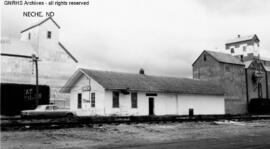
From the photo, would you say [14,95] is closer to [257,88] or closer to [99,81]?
[99,81]

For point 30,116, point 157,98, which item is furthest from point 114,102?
point 30,116

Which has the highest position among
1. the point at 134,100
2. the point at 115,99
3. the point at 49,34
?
the point at 49,34

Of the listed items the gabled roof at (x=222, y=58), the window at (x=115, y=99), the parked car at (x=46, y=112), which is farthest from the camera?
the gabled roof at (x=222, y=58)

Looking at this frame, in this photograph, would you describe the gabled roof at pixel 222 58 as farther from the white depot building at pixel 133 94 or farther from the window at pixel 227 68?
the white depot building at pixel 133 94

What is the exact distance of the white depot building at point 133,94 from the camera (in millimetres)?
32031

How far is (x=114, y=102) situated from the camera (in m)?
32.1

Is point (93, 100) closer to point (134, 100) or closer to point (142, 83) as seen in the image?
point (134, 100)

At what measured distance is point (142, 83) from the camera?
34969mm

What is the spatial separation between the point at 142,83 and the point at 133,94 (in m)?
1.98

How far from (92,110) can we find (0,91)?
8.59 metres

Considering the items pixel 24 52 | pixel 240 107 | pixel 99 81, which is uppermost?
pixel 24 52

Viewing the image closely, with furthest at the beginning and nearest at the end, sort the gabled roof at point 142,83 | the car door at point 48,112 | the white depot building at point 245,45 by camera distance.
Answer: the white depot building at point 245,45, the gabled roof at point 142,83, the car door at point 48,112

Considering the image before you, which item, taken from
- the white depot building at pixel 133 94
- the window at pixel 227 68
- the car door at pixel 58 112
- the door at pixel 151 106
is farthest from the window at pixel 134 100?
the window at pixel 227 68

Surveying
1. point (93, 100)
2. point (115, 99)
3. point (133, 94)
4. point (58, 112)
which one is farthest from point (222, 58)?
point (58, 112)
